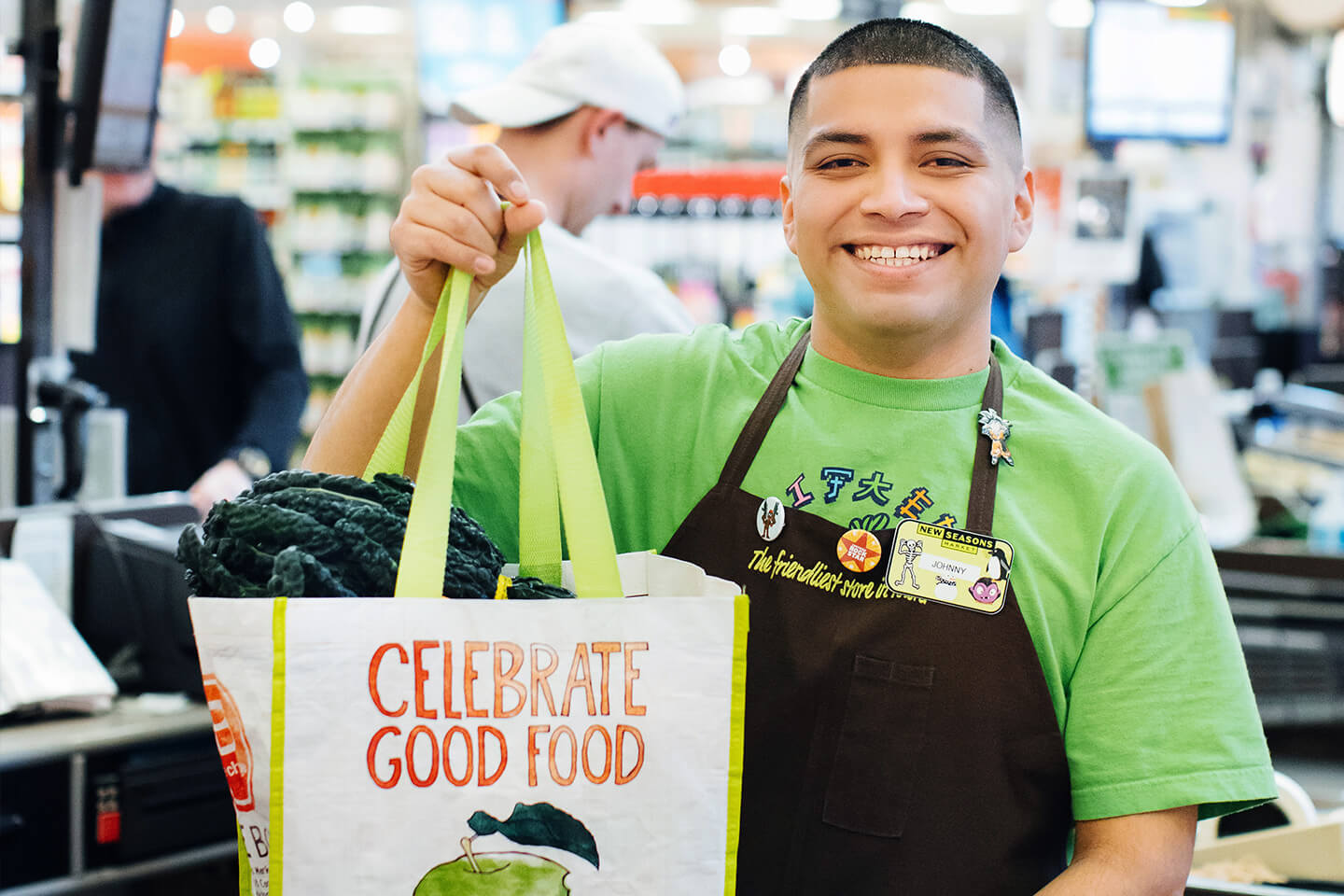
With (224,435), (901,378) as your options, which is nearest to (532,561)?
(901,378)

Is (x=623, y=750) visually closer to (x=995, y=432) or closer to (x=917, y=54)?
(x=995, y=432)

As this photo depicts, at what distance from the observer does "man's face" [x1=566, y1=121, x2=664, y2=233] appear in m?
2.34

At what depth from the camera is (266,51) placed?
550 inches

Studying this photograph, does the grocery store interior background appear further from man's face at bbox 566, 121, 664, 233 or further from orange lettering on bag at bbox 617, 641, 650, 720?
orange lettering on bag at bbox 617, 641, 650, 720

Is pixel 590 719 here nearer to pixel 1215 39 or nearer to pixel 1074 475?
pixel 1074 475

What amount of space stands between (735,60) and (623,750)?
46.3ft

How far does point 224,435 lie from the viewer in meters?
3.74

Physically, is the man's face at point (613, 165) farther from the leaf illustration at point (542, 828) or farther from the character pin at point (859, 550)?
the leaf illustration at point (542, 828)

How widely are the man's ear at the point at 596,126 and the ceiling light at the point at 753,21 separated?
38.3 ft

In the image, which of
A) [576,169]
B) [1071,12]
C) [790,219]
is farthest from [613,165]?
[1071,12]

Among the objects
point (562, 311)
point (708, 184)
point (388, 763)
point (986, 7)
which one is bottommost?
point (388, 763)

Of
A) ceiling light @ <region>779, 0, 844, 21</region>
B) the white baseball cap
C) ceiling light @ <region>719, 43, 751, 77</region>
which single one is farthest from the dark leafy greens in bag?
ceiling light @ <region>719, 43, 751, 77</region>

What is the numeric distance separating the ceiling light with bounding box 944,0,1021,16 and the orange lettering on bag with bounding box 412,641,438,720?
1276 cm

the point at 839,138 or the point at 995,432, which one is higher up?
the point at 839,138
